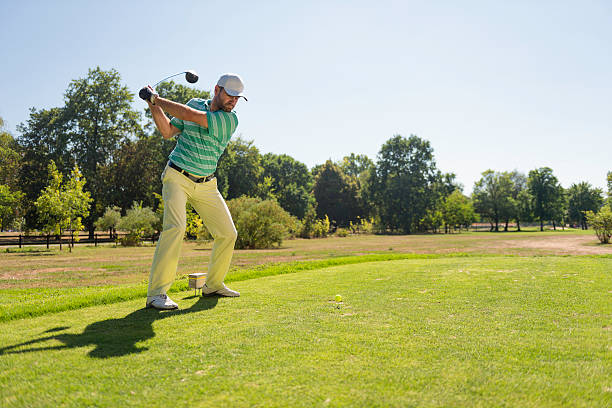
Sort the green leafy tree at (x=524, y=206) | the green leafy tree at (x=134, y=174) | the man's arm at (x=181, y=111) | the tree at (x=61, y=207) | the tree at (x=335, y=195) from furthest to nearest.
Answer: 1. the tree at (x=335, y=195)
2. the green leafy tree at (x=524, y=206)
3. the green leafy tree at (x=134, y=174)
4. the tree at (x=61, y=207)
5. the man's arm at (x=181, y=111)

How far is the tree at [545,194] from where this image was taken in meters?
86.9

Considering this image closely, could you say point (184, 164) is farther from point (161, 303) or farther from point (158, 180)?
point (158, 180)

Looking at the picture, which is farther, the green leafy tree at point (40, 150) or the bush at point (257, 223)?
the green leafy tree at point (40, 150)

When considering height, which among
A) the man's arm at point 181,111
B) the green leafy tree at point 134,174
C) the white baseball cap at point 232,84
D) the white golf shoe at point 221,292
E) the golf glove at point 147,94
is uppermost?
the green leafy tree at point 134,174

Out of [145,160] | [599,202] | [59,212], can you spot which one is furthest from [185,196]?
[599,202]

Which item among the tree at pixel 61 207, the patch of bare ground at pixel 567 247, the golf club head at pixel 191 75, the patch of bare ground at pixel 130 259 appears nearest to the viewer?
the golf club head at pixel 191 75

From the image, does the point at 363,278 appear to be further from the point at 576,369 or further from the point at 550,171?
the point at 550,171

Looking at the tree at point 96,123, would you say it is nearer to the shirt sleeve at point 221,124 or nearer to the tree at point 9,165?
the tree at point 9,165

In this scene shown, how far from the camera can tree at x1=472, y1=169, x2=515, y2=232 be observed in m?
86.6

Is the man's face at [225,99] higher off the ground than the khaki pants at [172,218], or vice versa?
the man's face at [225,99]

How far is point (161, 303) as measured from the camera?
493 cm

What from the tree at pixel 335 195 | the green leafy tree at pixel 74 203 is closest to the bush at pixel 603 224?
the green leafy tree at pixel 74 203

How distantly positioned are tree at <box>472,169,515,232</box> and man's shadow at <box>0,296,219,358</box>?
93441 millimetres

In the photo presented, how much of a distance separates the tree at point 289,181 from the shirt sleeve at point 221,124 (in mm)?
62524
